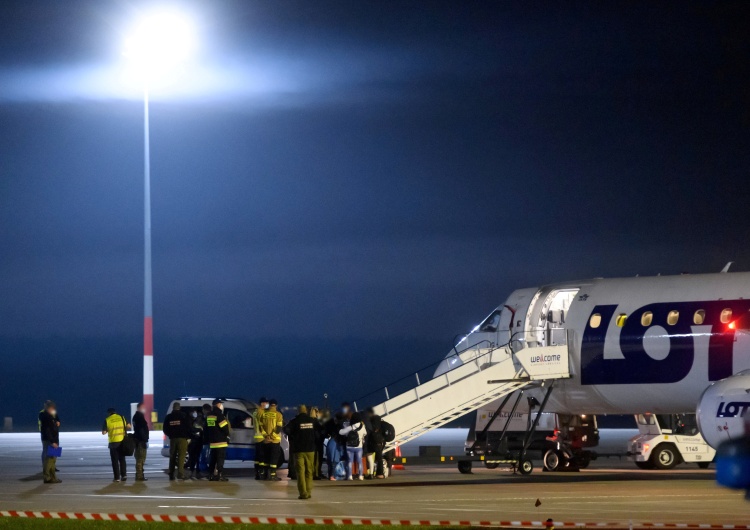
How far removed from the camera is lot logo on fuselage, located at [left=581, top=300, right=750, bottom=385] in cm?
2819

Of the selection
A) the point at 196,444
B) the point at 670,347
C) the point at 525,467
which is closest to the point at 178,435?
the point at 196,444

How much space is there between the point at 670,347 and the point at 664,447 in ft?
24.0

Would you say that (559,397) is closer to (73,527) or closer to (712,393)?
(712,393)

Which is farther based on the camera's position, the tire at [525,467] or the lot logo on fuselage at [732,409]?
the tire at [525,467]

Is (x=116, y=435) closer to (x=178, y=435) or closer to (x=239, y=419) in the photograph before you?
(x=178, y=435)

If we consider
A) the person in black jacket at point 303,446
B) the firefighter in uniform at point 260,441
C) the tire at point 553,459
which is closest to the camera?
the person in black jacket at point 303,446

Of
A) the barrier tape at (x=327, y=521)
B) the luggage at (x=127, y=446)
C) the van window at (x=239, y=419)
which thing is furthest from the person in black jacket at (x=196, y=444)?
the barrier tape at (x=327, y=521)

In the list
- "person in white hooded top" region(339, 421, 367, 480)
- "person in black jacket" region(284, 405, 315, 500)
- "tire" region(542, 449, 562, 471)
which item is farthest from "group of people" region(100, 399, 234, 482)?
"tire" region(542, 449, 562, 471)

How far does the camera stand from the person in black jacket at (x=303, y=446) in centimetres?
2361

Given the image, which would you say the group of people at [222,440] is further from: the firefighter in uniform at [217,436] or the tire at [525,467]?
the tire at [525,467]

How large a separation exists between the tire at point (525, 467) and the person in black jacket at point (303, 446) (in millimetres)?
9601

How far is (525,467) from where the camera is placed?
32438 millimetres

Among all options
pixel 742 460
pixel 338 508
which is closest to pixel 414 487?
pixel 338 508

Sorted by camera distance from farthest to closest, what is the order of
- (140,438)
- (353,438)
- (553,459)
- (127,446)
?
(553,459)
(140,438)
(353,438)
(127,446)
